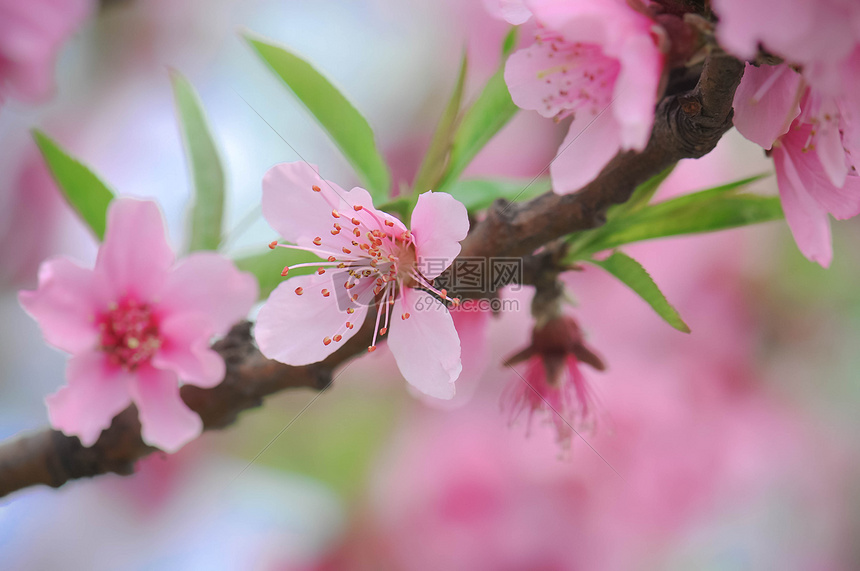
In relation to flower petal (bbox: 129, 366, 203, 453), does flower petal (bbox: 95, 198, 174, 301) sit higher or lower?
higher

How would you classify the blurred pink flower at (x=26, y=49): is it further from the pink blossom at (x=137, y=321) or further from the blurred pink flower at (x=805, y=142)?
the blurred pink flower at (x=805, y=142)

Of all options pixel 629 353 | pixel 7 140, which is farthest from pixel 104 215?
pixel 7 140

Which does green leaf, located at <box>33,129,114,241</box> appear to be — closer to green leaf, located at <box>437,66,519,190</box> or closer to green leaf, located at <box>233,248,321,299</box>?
green leaf, located at <box>233,248,321,299</box>

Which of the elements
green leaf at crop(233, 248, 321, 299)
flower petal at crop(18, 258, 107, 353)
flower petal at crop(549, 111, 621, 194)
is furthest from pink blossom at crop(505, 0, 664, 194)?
flower petal at crop(18, 258, 107, 353)

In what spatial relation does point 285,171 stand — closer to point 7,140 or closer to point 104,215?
point 104,215

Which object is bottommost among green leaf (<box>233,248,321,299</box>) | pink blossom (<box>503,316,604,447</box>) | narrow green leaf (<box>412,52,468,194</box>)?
pink blossom (<box>503,316,604,447</box>)
